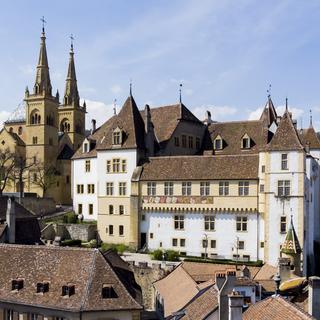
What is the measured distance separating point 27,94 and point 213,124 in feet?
122

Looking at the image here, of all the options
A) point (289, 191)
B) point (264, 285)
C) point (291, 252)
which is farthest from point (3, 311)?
point (289, 191)

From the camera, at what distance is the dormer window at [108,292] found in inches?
1174

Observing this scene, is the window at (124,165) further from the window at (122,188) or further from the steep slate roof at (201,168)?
the steep slate roof at (201,168)

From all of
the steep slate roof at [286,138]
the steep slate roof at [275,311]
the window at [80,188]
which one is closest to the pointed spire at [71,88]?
the window at [80,188]

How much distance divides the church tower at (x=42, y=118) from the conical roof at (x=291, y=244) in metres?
48.9

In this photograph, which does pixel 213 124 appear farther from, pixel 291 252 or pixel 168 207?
pixel 291 252

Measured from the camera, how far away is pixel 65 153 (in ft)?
300

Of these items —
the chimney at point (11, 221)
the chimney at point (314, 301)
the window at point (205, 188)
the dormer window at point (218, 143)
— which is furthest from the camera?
the dormer window at point (218, 143)

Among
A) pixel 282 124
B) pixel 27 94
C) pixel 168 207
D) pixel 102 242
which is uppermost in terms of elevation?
pixel 27 94

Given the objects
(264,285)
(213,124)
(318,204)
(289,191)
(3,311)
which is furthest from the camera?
(213,124)

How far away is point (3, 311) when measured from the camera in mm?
31938

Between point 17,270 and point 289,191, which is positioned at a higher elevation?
point 289,191

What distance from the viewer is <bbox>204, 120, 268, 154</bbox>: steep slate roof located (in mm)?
60281

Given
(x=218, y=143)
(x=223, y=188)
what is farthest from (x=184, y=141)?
(x=223, y=188)
